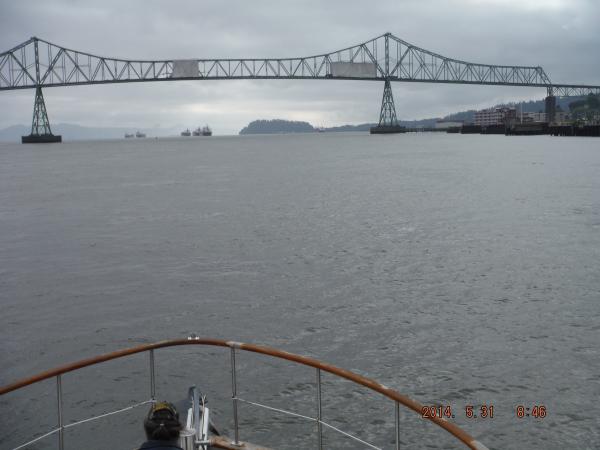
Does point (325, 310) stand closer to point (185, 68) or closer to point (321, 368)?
point (321, 368)

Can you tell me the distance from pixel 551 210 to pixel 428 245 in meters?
14.0

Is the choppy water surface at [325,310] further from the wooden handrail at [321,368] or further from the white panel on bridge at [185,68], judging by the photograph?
the white panel on bridge at [185,68]

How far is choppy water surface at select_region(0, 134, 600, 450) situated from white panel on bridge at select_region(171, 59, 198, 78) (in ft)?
497

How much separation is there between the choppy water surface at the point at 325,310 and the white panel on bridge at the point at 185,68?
5959 inches

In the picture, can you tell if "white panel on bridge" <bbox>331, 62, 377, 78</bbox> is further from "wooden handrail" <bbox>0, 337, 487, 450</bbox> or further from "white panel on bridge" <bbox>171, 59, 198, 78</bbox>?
"wooden handrail" <bbox>0, 337, 487, 450</bbox>

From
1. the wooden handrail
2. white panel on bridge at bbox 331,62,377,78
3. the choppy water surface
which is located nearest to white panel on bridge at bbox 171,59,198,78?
white panel on bridge at bbox 331,62,377,78

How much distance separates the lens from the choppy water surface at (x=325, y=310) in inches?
441

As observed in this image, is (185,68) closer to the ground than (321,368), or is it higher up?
higher up

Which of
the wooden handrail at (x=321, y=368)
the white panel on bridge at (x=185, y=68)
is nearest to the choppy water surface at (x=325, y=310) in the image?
the wooden handrail at (x=321, y=368)

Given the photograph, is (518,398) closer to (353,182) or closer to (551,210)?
(551,210)

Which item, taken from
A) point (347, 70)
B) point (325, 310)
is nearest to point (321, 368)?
point (325, 310)

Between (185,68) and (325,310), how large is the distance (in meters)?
177

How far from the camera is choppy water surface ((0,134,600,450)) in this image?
1121cm

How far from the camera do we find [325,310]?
17.0 meters
